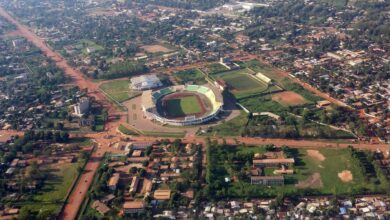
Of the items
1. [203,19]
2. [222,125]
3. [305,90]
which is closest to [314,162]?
[222,125]

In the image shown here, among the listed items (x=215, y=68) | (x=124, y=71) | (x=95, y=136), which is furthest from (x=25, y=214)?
(x=215, y=68)

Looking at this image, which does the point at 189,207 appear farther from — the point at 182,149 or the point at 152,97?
the point at 152,97

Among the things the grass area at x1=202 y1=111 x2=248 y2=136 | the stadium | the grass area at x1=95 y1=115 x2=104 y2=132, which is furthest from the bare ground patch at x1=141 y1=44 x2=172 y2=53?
the grass area at x1=202 y1=111 x2=248 y2=136

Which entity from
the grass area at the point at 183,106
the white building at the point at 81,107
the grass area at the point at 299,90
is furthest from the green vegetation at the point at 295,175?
the white building at the point at 81,107

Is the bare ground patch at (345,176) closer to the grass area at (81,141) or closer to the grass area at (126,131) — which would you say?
the grass area at (126,131)

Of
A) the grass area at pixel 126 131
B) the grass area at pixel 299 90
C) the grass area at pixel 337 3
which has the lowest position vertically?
the grass area at pixel 126 131

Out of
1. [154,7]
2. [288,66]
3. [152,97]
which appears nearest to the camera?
[152,97]

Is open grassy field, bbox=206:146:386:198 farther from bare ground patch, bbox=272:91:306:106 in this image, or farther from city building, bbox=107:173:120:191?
bare ground patch, bbox=272:91:306:106
